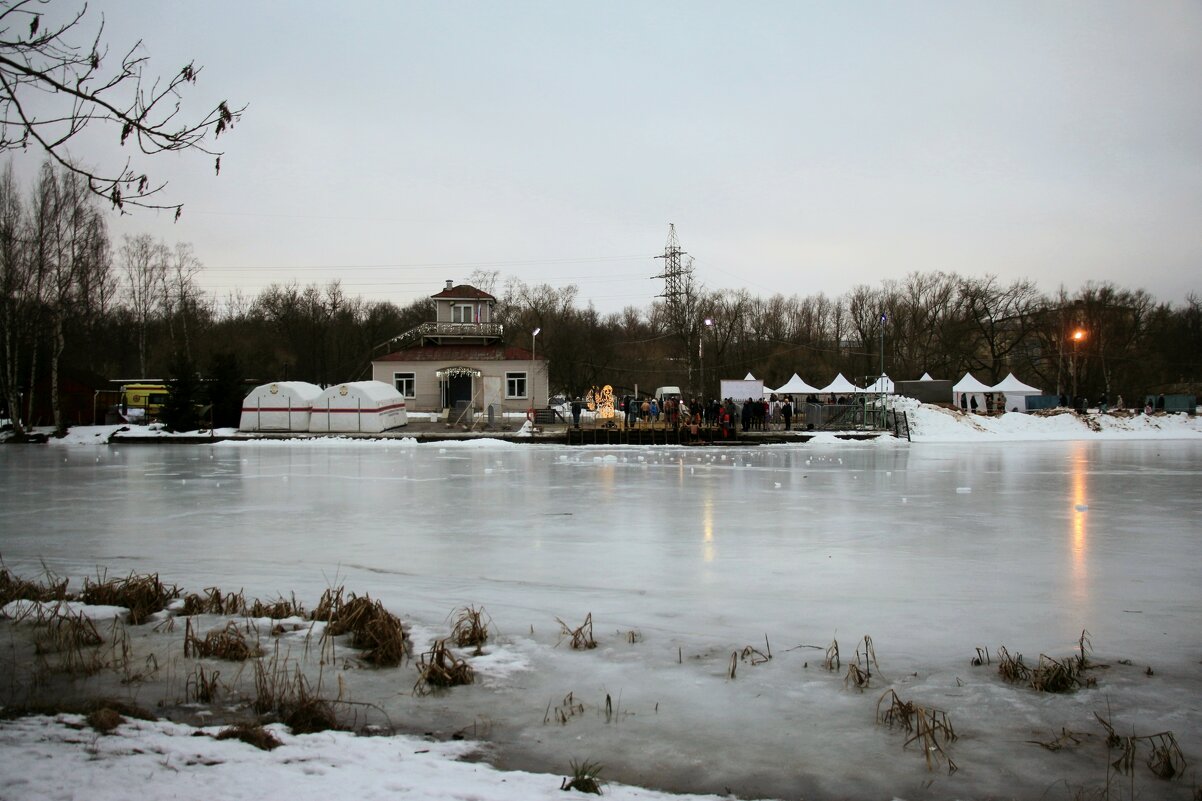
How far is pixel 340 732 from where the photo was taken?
4238mm

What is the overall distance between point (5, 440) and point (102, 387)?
1428 centimetres

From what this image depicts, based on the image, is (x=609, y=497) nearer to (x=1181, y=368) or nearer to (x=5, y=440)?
(x=5, y=440)

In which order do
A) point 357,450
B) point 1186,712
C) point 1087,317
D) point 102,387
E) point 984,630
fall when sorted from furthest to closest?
point 1087,317
point 102,387
point 357,450
point 984,630
point 1186,712

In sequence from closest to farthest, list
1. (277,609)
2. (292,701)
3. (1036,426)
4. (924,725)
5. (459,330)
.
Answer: (924,725) < (292,701) < (277,609) < (1036,426) < (459,330)

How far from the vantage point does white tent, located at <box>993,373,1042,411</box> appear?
181 ft

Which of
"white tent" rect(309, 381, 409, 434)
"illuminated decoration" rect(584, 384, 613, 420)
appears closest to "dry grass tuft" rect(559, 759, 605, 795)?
"illuminated decoration" rect(584, 384, 613, 420)

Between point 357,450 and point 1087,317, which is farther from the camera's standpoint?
point 1087,317

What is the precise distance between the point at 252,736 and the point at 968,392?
5642 centimetres

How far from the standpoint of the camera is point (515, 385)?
49562 mm

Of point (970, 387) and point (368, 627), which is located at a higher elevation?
point (970, 387)

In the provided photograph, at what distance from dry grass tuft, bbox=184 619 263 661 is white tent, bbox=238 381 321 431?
36784 mm

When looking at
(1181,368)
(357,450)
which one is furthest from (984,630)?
(1181,368)

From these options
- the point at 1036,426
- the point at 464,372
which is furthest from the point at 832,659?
the point at 464,372

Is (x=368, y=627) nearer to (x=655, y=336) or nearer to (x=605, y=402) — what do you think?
(x=605, y=402)
